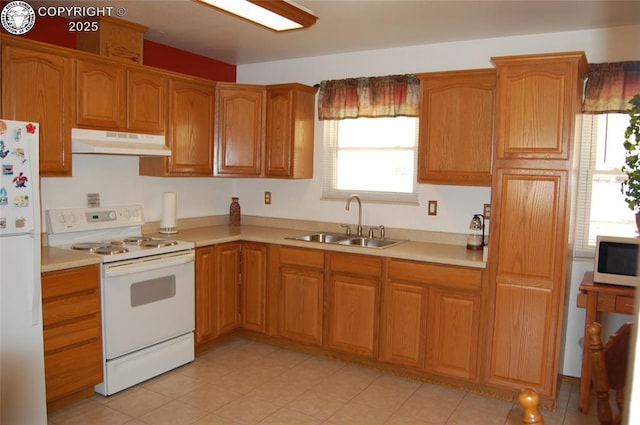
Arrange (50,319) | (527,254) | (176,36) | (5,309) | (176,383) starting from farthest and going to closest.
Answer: (176,36), (176,383), (527,254), (50,319), (5,309)

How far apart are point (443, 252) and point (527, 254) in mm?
597

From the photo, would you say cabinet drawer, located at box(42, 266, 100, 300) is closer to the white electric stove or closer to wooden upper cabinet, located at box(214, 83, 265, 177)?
the white electric stove

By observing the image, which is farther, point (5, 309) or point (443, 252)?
point (443, 252)

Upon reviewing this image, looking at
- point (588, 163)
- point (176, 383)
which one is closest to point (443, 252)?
point (588, 163)

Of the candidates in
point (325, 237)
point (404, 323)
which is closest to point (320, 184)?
point (325, 237)

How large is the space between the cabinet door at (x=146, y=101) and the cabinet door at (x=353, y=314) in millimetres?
1794

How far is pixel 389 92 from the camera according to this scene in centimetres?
409

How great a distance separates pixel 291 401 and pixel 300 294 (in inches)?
37.5

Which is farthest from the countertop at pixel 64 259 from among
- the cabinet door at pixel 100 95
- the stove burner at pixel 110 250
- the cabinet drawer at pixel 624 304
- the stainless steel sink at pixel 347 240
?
the cabinet drawer at pixel 624 304

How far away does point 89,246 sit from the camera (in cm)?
351

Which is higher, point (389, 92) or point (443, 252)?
point (389, 92)

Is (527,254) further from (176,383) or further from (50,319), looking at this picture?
(50,319)

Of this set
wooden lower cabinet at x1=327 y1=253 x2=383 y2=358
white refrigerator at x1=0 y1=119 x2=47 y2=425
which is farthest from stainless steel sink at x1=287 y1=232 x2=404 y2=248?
white refrigerator at x1=0 y1=119 x2=47 y2=425

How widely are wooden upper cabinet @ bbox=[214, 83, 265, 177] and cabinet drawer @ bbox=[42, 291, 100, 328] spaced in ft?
5.42
